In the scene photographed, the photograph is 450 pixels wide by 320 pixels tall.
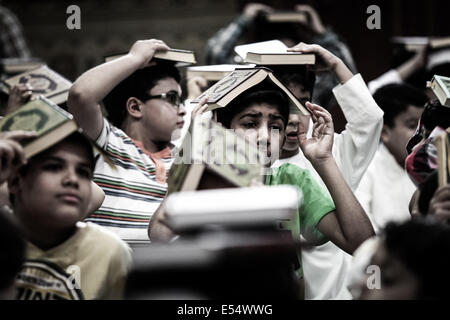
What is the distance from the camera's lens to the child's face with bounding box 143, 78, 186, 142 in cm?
337

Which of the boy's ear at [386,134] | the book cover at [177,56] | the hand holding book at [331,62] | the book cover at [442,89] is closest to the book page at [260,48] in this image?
the hand holding book at [331,62]

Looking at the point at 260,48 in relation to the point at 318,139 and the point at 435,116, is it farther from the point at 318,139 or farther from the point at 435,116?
the point at 435,116

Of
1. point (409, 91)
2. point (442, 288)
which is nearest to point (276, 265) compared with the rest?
point (442, 288)

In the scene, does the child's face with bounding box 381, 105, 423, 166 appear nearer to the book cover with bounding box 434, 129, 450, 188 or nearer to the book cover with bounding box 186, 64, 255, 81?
the book cover with bounding box 186, 64, 255, 81

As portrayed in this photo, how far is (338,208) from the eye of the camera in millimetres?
2562

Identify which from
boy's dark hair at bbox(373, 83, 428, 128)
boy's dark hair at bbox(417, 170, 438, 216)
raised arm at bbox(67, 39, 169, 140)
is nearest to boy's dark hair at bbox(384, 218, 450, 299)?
boy's dark hair at bbox(417, 170, 438, 216)

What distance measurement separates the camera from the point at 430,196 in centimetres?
224

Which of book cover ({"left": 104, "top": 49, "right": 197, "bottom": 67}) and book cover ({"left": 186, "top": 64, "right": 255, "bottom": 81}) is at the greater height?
book cover ({"left": 186, "top": 64, "right": 255, "bottom": 81})

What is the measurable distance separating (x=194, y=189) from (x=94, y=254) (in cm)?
33

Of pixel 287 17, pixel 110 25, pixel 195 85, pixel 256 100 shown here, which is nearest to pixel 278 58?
pixel 256 100

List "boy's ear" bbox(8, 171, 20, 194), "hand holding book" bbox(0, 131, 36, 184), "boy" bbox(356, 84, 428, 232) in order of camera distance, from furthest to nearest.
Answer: "boy" bbox(356, 84, 428, 232) → "boy's ear" bbox(8, 171, 20, 194) → "hand holding book" bbox(0, 131, 36, 184)

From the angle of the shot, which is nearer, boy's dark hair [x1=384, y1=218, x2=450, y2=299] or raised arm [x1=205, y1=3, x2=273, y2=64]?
boy's dark hair [x1=384, y1=218, x2=450, y2=299]

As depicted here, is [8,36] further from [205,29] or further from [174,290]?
[174,290]
